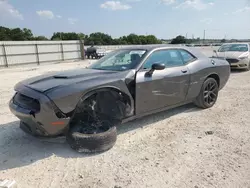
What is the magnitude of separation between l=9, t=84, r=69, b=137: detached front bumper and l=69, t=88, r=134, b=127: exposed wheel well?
15.4 inches

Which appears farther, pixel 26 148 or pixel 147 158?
pixel 26 148

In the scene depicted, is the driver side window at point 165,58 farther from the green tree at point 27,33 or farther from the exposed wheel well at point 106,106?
the green tree at point 27,33

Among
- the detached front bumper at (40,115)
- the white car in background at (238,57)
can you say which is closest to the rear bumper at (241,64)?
the white car in background at (238,57)

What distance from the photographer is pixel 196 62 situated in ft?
15.5

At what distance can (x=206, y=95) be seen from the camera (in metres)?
5.05

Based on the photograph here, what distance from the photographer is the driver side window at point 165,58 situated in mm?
A: 3948

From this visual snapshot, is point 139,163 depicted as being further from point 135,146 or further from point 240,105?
point 240,105

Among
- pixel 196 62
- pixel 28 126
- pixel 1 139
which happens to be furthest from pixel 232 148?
pixel 1 139

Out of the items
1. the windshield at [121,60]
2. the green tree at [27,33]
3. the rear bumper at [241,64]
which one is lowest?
the rear bumper at [241,64]

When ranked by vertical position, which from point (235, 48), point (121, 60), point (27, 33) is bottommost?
point (235, 48)

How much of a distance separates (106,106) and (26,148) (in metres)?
1.43

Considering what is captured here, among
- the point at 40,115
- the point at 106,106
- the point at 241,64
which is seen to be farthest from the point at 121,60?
the point at 241,64

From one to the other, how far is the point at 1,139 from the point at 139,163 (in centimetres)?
246

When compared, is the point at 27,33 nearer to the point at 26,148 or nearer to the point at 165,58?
the point at 165,58
